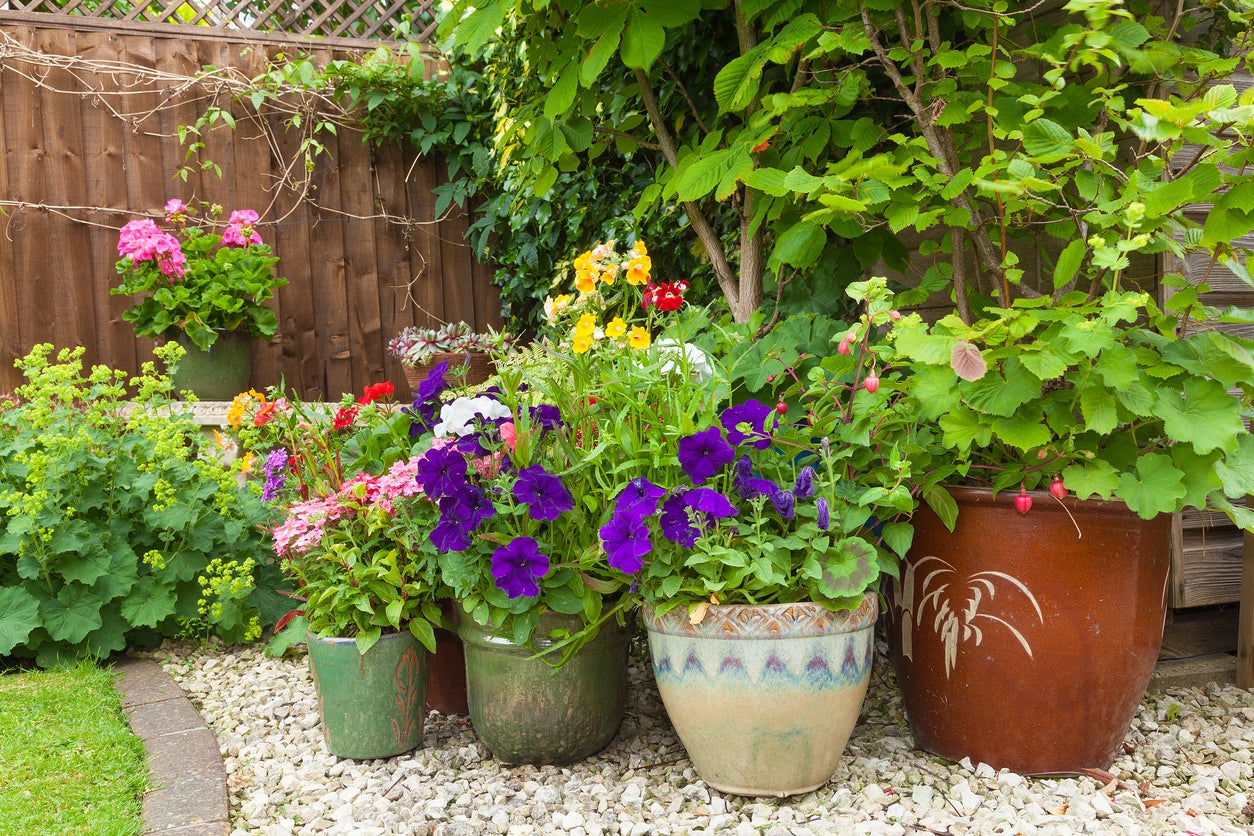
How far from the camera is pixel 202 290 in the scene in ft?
12.2

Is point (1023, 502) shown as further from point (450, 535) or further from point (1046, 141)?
point (450, 535)

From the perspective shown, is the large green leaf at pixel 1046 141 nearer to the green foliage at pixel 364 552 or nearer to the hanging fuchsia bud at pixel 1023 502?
the hanging fuchsia bud at pixel 1023 502

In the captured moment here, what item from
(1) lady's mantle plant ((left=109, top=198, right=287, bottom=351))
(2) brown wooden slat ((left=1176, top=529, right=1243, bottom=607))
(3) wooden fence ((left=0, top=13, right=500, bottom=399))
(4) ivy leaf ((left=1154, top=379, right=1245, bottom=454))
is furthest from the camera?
(3) wooden fence ((left=0, top=13, right=500, bottom=399))

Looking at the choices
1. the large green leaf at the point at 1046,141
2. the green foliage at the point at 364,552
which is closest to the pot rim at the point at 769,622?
the green foliage at the point at 364,552

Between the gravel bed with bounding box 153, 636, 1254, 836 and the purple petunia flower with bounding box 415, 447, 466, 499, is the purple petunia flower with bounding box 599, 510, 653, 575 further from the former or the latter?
the gravel bed with bounding box 153, 636, 1254, 836

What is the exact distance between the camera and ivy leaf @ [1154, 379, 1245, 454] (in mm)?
1396

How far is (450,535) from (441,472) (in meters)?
0.12

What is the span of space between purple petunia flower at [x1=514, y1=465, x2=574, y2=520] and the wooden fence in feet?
8.89

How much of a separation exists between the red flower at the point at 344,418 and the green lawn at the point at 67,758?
80cm

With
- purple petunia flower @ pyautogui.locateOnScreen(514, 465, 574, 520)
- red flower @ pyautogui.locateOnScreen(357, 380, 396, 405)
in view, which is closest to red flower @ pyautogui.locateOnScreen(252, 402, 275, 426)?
red flower @ pyautogui.locateOnScreen(357, 380, 396, 405)

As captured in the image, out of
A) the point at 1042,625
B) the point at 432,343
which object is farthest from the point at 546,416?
the point at 432,343

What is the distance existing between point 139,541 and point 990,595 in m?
2.25

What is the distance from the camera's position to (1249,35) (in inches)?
66.8

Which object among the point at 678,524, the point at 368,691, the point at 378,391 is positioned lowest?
the point at 368,691
